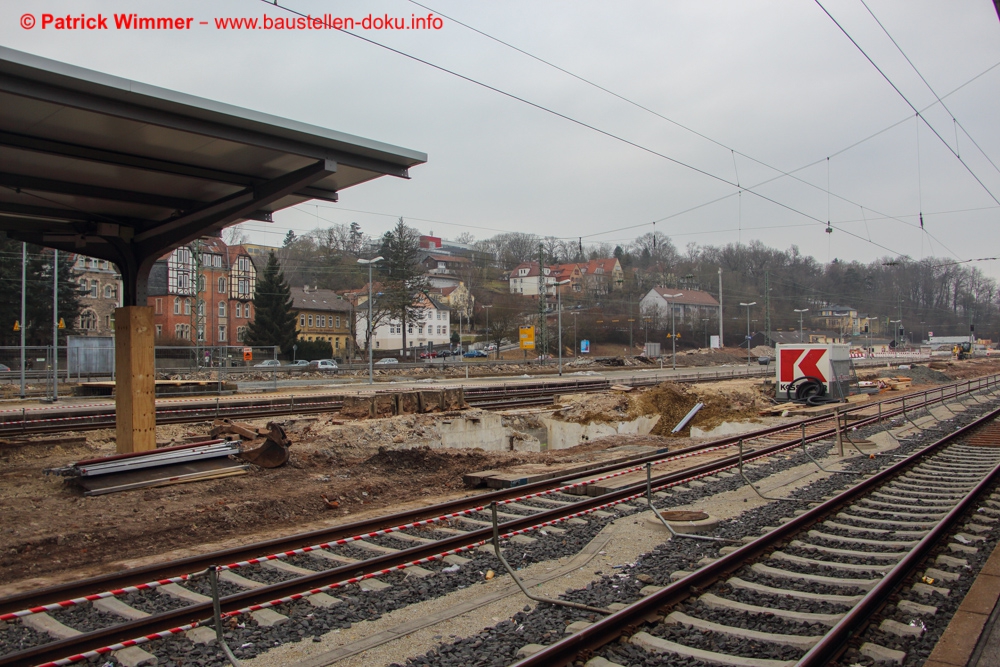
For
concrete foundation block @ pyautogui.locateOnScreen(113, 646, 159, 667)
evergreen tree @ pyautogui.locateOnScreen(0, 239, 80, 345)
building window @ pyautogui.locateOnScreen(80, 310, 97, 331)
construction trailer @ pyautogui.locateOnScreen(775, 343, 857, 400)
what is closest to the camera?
concrete foundation block @ pyautogui.locateOnScreen(113, 646, 159, 667)

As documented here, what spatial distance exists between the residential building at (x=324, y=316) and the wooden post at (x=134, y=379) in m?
65.1

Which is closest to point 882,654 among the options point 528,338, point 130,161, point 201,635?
point 201,635

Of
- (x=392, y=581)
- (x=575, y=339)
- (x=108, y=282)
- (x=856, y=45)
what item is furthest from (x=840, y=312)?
(x=392, y=581)

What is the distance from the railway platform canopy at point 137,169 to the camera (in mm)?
8805

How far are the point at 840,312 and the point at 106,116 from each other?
12220 cm

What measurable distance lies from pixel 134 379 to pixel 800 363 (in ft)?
79.3

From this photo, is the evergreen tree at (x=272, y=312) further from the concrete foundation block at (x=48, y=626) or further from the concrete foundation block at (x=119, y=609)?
the concrete foundation block at (x=48, y=626)

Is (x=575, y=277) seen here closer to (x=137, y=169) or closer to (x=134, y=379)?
(x=134, y=379)

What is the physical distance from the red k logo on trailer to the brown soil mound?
5.79 feet

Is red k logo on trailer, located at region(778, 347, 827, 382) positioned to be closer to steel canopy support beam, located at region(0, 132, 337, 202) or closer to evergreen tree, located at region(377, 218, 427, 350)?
steel canopy support beam, located at region(0, 132, 337, 202)

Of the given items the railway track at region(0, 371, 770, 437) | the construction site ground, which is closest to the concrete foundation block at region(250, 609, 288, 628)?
the construction site ground

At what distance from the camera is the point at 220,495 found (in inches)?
478

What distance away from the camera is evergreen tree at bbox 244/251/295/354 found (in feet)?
204

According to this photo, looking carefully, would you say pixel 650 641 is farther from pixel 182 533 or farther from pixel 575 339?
pixel 575 339
